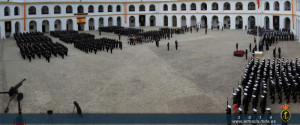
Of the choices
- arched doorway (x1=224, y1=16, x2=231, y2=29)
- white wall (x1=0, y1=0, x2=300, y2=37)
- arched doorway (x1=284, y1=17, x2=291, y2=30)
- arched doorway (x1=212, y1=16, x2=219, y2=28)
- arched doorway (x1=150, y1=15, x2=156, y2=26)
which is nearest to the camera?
white wall (x1=0, y1=0, x2=300, y2=37)

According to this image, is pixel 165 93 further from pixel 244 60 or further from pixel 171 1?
pixel 171 1

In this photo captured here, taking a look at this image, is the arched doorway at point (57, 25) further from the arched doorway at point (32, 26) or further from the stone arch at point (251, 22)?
the stone arch at point (251, 22)

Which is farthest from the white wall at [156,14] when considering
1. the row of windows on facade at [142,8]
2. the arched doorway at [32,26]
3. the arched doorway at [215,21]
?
the arched doorway at [32,26]

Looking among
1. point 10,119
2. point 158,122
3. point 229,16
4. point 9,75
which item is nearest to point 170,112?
point 158,122

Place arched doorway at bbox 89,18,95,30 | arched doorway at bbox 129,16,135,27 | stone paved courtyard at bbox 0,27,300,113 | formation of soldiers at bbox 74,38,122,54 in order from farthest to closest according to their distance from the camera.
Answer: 1. arched doorway at bbox 129,16,135,27
2. arched doorway at bbox 89,18,95,30
3. formation of soldiers at bbox 74,38,122,54
4. stone paved courtyard at bbox 0,27,300,113

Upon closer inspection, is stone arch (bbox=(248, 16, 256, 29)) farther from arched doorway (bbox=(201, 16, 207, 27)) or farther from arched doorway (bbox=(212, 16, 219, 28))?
arched doorway (bbox=(201, 16, 207, 27))

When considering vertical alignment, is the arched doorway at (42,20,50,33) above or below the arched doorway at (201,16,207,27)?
below

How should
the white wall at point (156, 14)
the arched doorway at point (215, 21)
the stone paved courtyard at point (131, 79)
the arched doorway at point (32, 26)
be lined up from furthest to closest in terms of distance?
the arched doorway at point (215, 21), the arched doorway at point (32, 26), the white wall at point (156, 14), the stone paved courtyard at point (131, 79)

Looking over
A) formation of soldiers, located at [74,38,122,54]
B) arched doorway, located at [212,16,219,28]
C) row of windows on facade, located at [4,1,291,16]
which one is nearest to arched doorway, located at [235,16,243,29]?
row of windows on facade, located at [4,1,291,16]

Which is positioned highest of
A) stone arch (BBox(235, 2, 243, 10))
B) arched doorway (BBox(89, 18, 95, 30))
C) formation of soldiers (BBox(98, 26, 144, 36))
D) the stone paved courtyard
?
stone arch (BBox(235, 2, 243, 10))

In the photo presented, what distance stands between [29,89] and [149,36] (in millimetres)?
23388

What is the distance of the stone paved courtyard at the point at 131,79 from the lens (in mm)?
15907

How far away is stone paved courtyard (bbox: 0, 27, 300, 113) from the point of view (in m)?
15.9

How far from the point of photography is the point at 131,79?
2123 cm
